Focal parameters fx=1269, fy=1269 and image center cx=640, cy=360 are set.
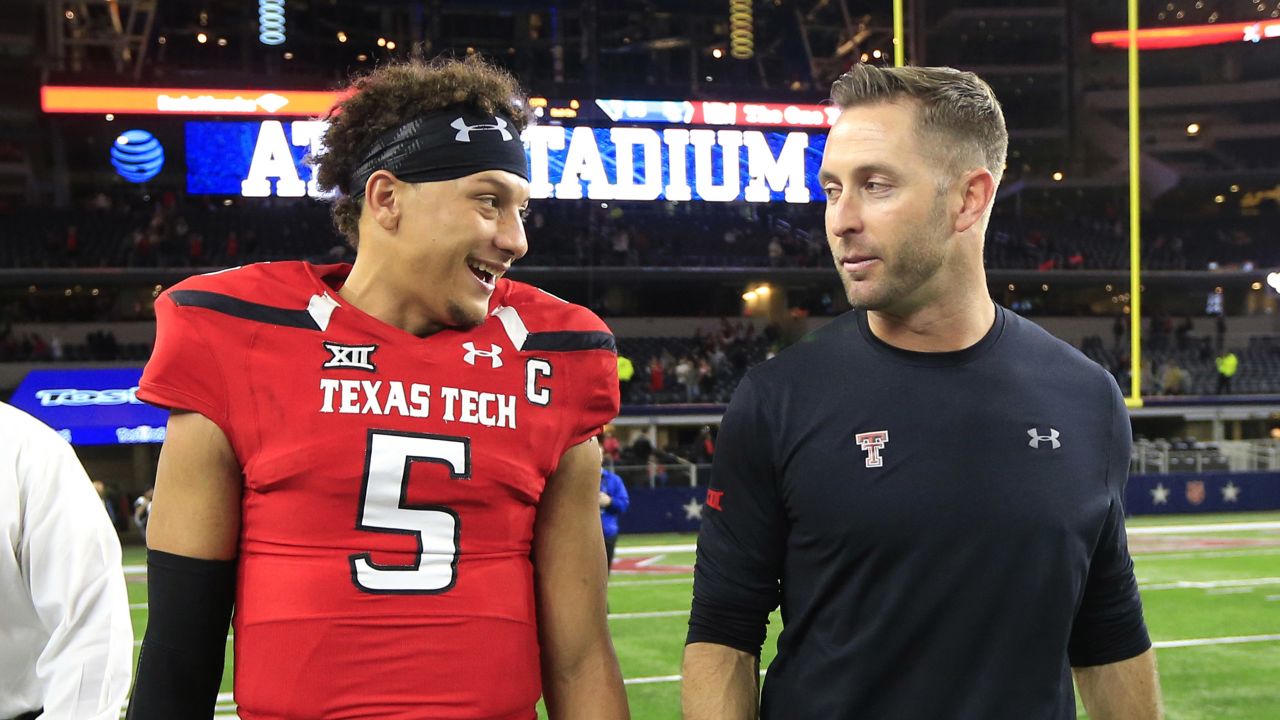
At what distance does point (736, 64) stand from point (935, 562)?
3622 cm

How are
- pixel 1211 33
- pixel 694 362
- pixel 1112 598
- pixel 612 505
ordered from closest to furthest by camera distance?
pixel 1112 598 → pixel 612 505 → pixel 694 362 → pixel 1211 33

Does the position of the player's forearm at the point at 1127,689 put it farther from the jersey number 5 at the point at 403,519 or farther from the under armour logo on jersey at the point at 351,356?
the under armour logo on jersey at the point at 351,356

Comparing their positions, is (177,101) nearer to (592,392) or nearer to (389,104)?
(389,104)

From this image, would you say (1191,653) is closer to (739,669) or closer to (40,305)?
(739,669)

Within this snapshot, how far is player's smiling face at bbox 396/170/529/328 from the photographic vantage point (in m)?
2.06

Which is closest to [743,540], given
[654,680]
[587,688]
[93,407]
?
[587,688]

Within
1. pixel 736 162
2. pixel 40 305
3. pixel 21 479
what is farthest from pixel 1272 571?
pixel 40 305

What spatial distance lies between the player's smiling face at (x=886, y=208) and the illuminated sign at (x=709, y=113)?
95.3 ft

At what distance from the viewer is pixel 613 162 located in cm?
3039

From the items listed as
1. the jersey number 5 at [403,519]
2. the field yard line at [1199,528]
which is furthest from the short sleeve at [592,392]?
the field yard line at [1199,528]

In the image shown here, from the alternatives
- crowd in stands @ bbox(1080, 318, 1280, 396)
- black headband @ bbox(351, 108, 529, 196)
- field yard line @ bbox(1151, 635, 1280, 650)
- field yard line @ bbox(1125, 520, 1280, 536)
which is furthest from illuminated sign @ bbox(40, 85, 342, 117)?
black headband @ bbox(351, 108, 529, 196)

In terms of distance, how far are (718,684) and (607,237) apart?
30.1m

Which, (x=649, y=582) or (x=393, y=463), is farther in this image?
(x=649, y=582)

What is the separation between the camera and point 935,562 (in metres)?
1.97
